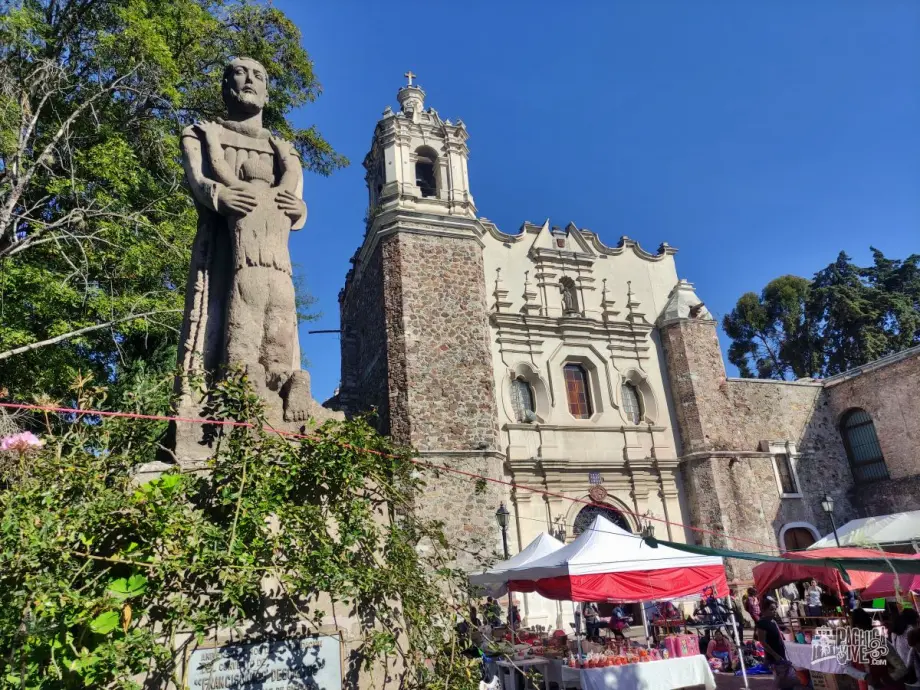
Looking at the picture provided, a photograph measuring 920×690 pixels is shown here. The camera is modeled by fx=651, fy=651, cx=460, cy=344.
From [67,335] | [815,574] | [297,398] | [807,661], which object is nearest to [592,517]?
[815,574]

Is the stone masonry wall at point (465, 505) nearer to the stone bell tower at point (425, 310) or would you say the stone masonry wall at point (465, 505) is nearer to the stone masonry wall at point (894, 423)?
the stone bell tower at point (425, 310)

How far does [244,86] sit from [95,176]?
786 cm

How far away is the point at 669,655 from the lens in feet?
27.1

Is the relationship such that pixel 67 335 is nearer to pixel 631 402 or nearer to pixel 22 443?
pixel 22 443

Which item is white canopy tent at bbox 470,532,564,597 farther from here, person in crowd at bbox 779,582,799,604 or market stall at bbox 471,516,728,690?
person in crowd at bbox 779,582,799,604

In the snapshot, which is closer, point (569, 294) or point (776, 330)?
point (569, 294)

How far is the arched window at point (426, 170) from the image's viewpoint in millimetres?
18281

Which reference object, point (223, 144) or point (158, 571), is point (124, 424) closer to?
point (158, 571)

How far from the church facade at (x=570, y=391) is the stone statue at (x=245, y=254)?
413 inches

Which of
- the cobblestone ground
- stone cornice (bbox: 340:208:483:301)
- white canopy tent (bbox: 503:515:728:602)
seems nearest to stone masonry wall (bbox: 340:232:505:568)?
stone cornice (bbox: 340:208:483:301)

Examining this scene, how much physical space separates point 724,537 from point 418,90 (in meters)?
14.8

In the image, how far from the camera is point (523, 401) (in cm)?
1727

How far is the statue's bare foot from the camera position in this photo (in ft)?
12.5

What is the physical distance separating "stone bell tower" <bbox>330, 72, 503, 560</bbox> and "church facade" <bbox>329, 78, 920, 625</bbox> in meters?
0.05
